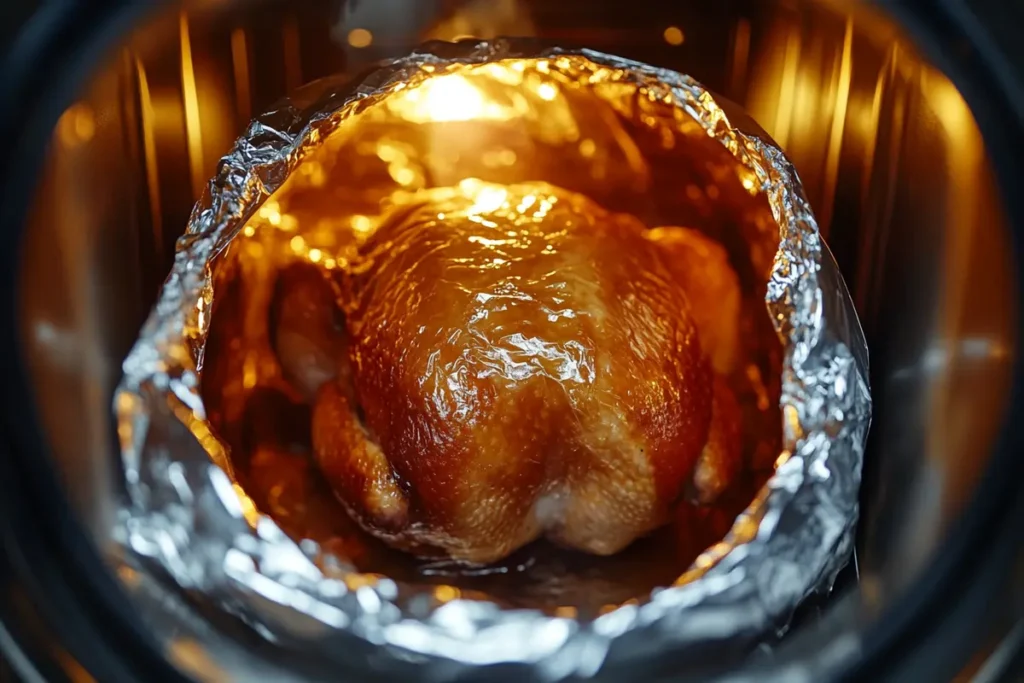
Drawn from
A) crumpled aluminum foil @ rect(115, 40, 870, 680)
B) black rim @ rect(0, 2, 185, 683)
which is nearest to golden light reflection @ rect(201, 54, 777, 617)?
crumpled aluminum foil @ rect(115, 40, 870, 680)

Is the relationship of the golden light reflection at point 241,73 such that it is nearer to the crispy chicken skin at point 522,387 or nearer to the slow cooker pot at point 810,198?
the slow cooker pot at point 810,198

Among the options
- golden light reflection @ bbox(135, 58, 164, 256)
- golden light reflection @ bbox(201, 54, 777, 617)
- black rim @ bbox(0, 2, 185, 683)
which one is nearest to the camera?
black rim @ bbox(0, 2, 185, 683)

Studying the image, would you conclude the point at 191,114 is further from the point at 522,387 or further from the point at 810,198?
the point at 810,198

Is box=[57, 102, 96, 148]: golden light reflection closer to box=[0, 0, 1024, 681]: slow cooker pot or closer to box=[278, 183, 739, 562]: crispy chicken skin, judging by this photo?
box=[0, 0, 1024, 681]: slow cooker pot

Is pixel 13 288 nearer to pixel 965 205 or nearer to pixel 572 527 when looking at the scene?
pixel 572 527

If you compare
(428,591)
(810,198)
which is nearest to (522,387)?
(428,591)
